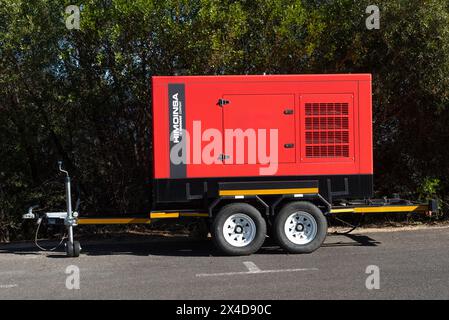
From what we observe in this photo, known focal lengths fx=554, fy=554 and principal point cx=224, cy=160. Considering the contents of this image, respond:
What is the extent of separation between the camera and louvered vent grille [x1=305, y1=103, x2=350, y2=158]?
916cm

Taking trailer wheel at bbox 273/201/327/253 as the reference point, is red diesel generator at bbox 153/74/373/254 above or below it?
above

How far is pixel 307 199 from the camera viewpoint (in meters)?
9.22

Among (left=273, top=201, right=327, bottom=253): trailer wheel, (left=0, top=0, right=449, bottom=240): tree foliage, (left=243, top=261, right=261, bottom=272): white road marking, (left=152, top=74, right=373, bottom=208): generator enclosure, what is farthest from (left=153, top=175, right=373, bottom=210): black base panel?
(left=0, top=0, right=449, bottom=240): tree foliage

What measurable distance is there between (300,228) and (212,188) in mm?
1601

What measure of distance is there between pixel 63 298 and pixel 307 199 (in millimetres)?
4361

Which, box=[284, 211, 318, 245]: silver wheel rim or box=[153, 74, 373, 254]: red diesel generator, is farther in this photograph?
box=[284, 211, 318, 245]: silver wheel rim

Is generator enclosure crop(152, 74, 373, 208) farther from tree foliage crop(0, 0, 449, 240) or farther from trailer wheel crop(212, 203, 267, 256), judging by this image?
tree foliage crop(0, 0, 449, 240)

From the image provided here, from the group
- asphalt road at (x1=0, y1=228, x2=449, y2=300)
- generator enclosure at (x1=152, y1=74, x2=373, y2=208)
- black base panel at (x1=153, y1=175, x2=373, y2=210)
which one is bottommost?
asphalt road at (x1=0, y1=228, x2=449, y2=300)

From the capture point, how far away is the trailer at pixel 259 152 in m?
8.97

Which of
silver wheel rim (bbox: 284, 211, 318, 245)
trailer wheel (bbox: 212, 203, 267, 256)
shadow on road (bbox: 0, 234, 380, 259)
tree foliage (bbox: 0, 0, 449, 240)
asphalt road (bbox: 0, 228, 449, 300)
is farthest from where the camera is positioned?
tree foliage (bbox: 0, 0, 449, 240)

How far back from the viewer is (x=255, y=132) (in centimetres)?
902

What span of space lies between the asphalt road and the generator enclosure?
117 centimetres

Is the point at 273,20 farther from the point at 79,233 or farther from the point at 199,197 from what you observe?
the point at 79,233
